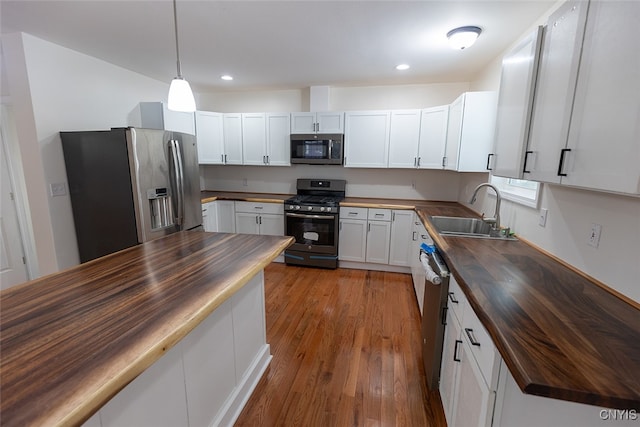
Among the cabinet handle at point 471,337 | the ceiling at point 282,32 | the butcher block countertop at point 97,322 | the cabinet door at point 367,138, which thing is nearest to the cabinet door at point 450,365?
the cabinet handle at point 471,337

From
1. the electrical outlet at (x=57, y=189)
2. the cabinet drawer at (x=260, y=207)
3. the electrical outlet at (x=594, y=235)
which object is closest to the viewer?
the electrical outlet at (x=594, y=235)

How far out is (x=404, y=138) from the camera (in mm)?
3693

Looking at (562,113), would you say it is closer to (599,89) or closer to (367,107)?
(599,89)

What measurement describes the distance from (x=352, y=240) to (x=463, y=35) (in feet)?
8.17

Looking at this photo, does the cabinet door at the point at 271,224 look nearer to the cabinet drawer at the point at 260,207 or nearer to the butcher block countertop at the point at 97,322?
the cabinet drawer at the point at 260,207

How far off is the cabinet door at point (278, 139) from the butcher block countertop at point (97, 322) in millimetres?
2739

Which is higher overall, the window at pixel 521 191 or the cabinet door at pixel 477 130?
the cabinet door at pixel 477 130

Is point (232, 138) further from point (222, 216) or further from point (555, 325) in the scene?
point (555, 325)

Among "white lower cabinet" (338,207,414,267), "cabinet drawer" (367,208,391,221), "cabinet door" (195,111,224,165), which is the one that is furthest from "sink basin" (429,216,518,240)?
"cabinet door" (195,111,224,165)

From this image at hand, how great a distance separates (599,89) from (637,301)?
34.5 inches

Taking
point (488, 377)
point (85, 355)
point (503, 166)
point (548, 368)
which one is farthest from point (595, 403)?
point (503, 166)

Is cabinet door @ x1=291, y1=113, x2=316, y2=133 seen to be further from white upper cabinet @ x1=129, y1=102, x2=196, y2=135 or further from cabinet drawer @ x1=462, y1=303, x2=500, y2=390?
cabinet drawer @ x1=462, y1=303, x2=500, y2=390

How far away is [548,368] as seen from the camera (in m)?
0.78

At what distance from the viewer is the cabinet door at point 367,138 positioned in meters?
3.76
